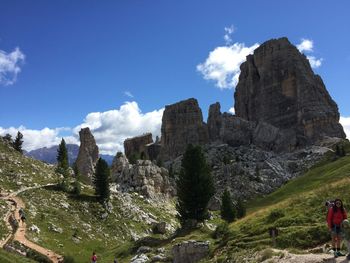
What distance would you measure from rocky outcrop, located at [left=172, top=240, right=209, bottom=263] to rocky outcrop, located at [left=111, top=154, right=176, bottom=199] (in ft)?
291

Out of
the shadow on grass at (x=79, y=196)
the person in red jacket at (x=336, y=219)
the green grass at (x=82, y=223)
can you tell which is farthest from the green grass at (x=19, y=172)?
the person in red jacket at (x=336, y=219)

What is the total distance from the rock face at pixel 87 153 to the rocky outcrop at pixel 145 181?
19296mm

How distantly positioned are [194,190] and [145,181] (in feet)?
238

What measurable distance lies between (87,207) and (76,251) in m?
25.0

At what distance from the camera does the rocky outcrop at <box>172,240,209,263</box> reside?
37094 millimetres

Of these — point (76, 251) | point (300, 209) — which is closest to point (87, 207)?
point (76, 251)

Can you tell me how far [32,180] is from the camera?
95750 mm

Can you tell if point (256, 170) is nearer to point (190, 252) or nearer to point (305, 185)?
point (305, 185)

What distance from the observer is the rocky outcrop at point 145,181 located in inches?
5098

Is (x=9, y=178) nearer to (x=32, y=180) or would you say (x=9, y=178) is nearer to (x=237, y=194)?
(x=32, y=180)

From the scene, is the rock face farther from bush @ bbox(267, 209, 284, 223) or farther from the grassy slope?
bush @ bbox(267, 209, 284, 223)

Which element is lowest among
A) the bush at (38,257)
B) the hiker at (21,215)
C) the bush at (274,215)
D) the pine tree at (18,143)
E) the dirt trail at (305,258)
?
the bush at (38,257)

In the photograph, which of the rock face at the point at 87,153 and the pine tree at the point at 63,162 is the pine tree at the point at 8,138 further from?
the rock face at the point at 87,153

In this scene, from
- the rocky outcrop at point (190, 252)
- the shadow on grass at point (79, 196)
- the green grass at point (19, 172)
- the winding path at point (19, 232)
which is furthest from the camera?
the shadow on grass at point (79, 196)
